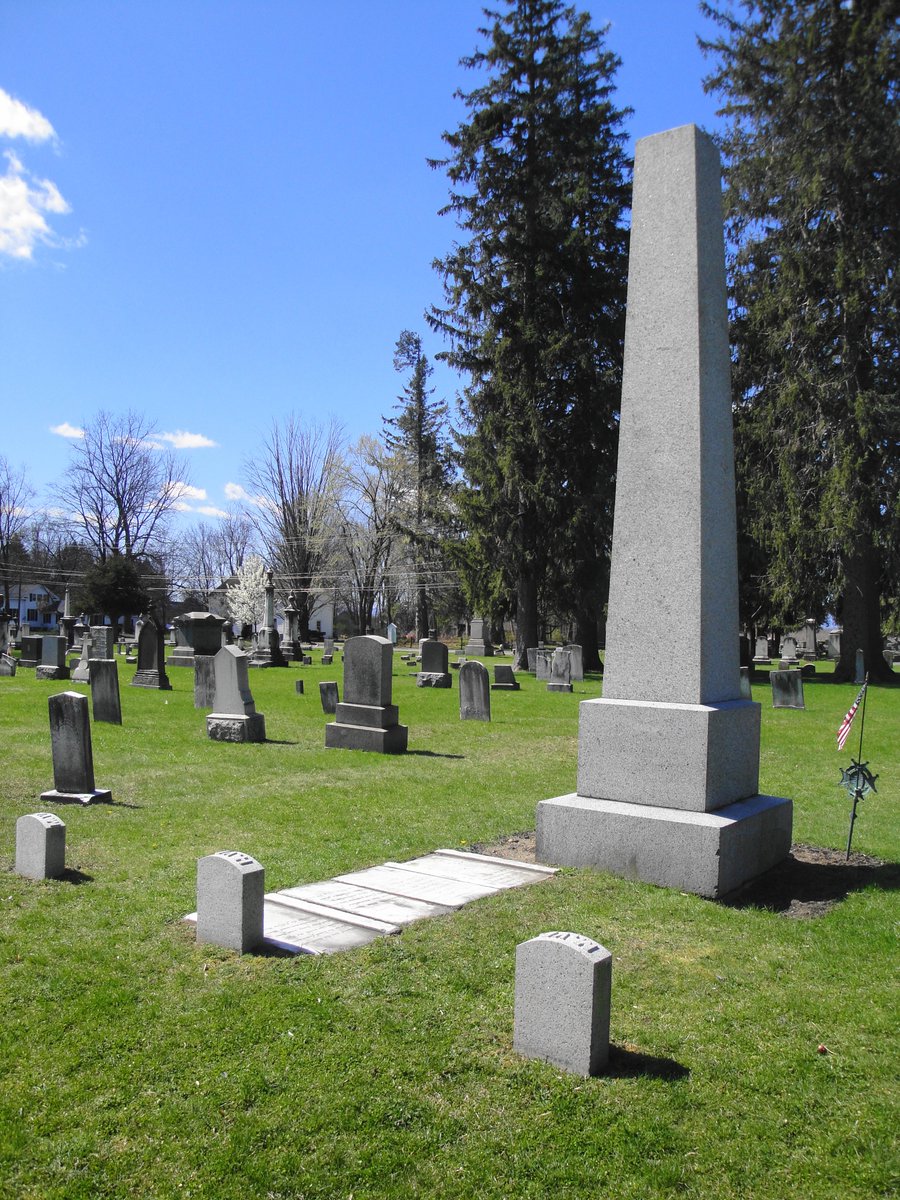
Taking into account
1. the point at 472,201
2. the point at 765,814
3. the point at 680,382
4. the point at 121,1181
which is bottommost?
the point at 121,1181

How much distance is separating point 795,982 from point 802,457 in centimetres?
2364

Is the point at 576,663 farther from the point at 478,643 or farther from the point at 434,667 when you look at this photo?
the point at 478,643

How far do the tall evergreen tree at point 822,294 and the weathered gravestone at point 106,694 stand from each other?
18.5 meters

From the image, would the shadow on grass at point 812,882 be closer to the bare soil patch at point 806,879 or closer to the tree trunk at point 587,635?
the bare soil patch at point 806,879

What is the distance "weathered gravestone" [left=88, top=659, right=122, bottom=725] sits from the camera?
1476cm

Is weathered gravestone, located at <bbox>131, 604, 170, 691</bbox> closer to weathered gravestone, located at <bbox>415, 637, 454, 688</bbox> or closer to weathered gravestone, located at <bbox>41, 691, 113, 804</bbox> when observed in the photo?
weathered gravestone, located at <bbox>415, 637, 454, 688</bbox>

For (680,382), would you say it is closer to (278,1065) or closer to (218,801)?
(278,1065)

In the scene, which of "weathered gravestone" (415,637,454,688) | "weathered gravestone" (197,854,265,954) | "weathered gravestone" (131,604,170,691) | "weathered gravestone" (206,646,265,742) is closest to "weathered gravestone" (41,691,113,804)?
"weathered gravestone" (197,854,265,954)

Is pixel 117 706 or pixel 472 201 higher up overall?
pixel 472 201

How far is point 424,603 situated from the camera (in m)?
52.2

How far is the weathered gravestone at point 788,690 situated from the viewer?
19109 mm

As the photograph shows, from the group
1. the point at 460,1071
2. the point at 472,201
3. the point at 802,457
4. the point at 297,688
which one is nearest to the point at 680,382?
the point at 460,1071

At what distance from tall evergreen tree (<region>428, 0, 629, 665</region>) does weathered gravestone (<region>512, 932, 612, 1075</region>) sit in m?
26.1

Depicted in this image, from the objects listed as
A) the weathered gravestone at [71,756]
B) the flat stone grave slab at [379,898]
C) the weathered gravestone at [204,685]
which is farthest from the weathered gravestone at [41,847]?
the weathered gravestone at [204,685]
